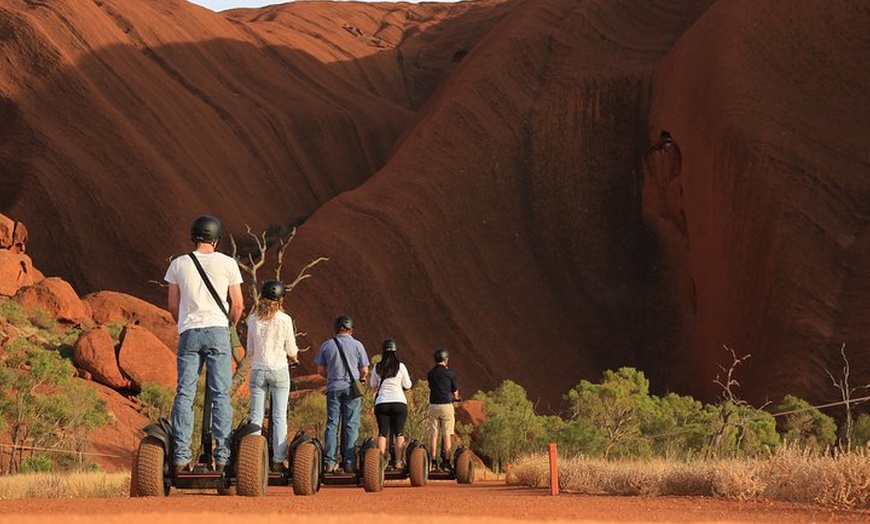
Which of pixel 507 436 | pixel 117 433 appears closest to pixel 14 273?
pixel 117 433

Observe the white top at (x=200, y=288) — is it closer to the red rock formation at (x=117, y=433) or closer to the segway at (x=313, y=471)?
the segway at (x=313, y=471)

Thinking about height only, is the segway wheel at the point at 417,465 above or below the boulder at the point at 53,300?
below

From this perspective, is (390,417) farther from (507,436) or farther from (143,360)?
(143,360)

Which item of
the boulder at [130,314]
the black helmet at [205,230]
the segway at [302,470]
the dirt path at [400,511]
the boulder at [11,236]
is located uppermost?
the boulder at [11,236]

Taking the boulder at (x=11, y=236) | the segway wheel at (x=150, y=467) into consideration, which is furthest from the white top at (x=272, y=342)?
the boulder at (x=11, y=236)

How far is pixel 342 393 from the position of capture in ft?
44.9

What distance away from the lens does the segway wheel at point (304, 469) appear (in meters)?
11.6

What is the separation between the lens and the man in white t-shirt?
9625 mm

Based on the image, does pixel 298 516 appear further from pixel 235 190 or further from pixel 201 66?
pixel 201 66

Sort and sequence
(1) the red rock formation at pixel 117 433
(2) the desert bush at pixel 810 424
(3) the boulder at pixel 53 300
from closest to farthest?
(1) the red rock formation at pixel 117 433
(2) the desert bush at pixel 810 424
(3) the boulder at pixel 53 300

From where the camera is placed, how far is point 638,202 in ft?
183

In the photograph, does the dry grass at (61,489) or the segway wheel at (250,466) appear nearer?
the segway wheel at (250,466)

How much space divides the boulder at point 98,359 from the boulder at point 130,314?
21.7 feet

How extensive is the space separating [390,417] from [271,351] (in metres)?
3.90
